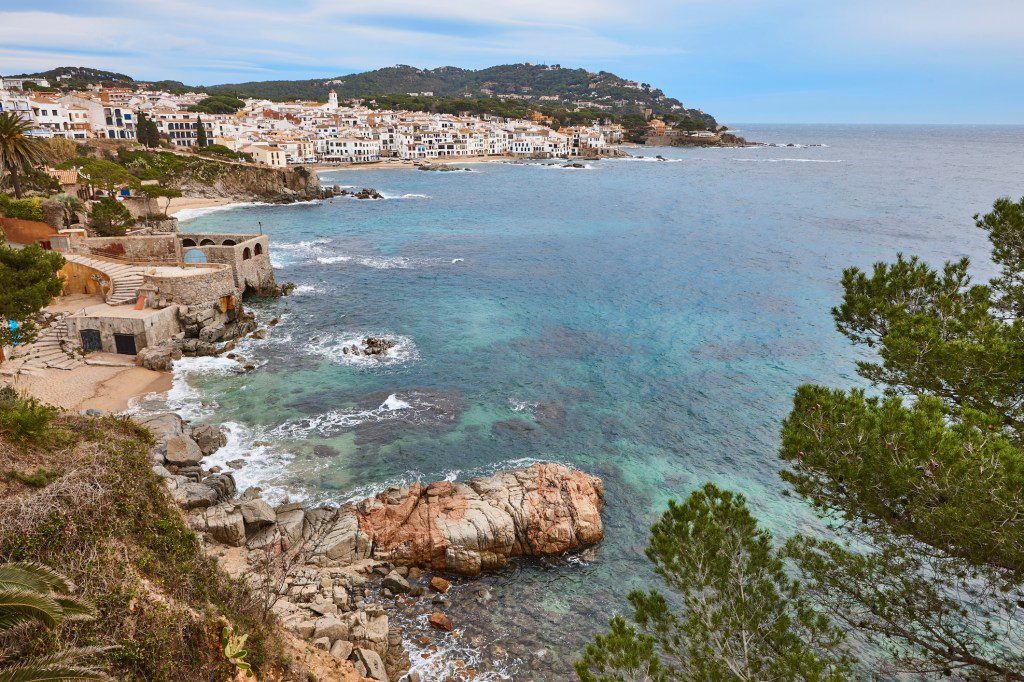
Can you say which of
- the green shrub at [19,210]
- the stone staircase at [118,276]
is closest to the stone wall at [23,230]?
the green shrub at [19,210]

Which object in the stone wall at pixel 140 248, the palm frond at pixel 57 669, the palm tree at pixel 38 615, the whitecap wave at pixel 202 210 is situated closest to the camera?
the palm frond at pixel 57 669

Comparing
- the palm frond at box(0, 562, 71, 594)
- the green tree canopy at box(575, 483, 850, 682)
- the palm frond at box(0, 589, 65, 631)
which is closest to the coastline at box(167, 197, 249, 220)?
the palm frond at box(0, 562, 71, 594)

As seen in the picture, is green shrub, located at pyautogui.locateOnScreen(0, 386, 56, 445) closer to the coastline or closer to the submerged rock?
the submerged rock

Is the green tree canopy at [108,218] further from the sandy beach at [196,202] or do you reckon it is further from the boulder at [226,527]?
the boulder at [226,527]

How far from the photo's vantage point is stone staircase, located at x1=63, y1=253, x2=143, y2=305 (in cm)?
3506

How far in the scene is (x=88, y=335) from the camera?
31812 millimetres

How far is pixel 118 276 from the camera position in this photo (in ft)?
119

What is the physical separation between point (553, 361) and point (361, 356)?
11.1 metres

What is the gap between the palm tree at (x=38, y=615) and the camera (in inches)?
285

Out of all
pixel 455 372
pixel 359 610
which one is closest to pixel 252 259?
pixel 455 372

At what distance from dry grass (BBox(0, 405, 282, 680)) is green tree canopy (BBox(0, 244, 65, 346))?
11.4m

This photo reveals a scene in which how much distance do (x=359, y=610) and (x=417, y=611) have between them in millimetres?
1617

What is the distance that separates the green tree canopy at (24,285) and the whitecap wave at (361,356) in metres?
14.2

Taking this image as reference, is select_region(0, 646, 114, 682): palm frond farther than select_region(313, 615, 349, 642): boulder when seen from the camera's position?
No
